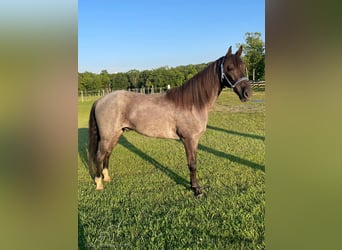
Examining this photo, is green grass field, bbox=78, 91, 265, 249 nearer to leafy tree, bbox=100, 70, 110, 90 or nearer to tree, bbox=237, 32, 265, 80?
tree, bbox=237, 32, 265, 80

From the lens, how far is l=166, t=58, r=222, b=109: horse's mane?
3.29 metres

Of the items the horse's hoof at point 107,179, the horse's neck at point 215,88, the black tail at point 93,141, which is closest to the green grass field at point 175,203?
the horse's hoof at point 107,179

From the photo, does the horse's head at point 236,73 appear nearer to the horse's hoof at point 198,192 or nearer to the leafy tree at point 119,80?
the horse's hoof at point 198,192

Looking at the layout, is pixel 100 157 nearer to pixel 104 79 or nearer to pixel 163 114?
pixel 163 114

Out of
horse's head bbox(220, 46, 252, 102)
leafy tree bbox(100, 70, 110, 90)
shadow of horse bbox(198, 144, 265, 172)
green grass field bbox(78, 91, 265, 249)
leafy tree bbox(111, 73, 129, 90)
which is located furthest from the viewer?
leafy tree bbox(111, 73, 129, 90)

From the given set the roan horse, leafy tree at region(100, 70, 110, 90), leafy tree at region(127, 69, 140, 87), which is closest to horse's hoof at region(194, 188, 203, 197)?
the roan horse

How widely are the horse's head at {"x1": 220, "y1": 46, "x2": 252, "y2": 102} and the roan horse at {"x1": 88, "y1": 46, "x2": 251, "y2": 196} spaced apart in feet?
0.17

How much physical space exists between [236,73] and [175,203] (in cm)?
172

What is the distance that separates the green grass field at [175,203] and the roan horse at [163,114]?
0.39m

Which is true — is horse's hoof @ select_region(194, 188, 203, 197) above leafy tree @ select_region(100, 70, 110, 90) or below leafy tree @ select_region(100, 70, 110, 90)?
below
